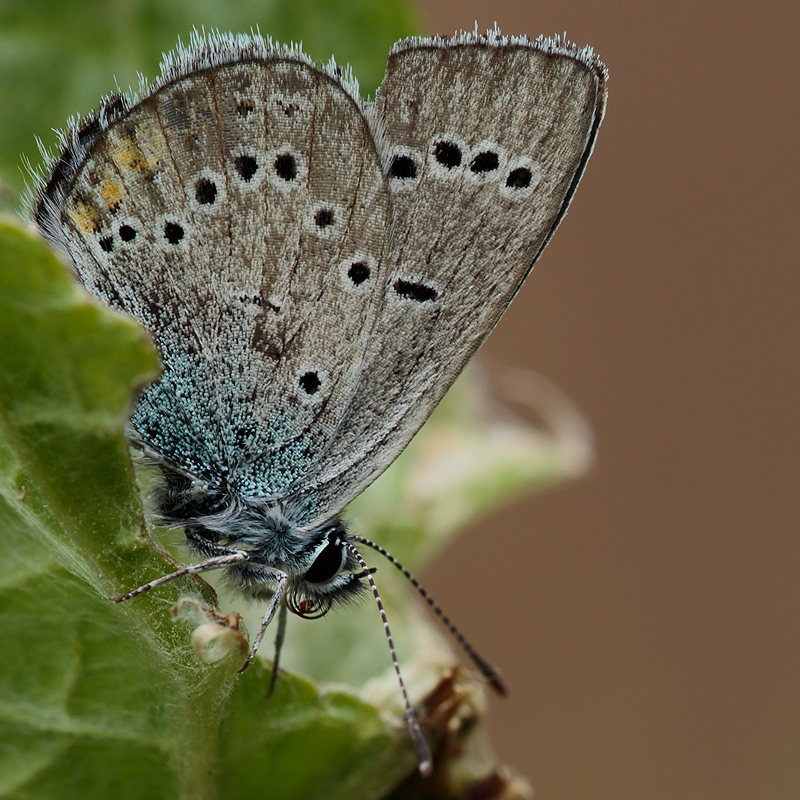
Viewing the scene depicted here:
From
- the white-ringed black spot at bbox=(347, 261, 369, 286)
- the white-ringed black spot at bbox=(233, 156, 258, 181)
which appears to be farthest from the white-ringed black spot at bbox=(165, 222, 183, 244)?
the white-ringed black spot at bbox=(347, 261, 369, 286)

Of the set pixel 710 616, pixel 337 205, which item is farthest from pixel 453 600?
pixel 337 205

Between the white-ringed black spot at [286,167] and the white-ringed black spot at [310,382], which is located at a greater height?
the white-ringed black spot at [286,167]

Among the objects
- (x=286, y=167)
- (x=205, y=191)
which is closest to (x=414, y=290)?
(x=286, y=167)

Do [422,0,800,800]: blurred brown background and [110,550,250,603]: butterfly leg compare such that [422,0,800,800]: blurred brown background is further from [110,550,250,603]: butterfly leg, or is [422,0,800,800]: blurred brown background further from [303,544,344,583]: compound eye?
[110,550,250,603]: butterfly leg

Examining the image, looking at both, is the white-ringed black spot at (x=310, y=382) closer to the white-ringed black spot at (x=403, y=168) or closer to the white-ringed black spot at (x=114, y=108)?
the white-ringed black spot at (x=403, y=168)

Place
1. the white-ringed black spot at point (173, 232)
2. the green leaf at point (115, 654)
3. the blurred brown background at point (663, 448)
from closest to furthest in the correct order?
the green leaf at point (115, 654)
the white-ringed black spot at point (173, 232)
the blurred brown background at point (663, 448)

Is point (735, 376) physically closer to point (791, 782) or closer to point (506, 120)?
point (791, 782)

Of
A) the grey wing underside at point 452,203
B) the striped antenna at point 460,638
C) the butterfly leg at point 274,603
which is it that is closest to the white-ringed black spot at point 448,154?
the grey wing underside at point 452,203
